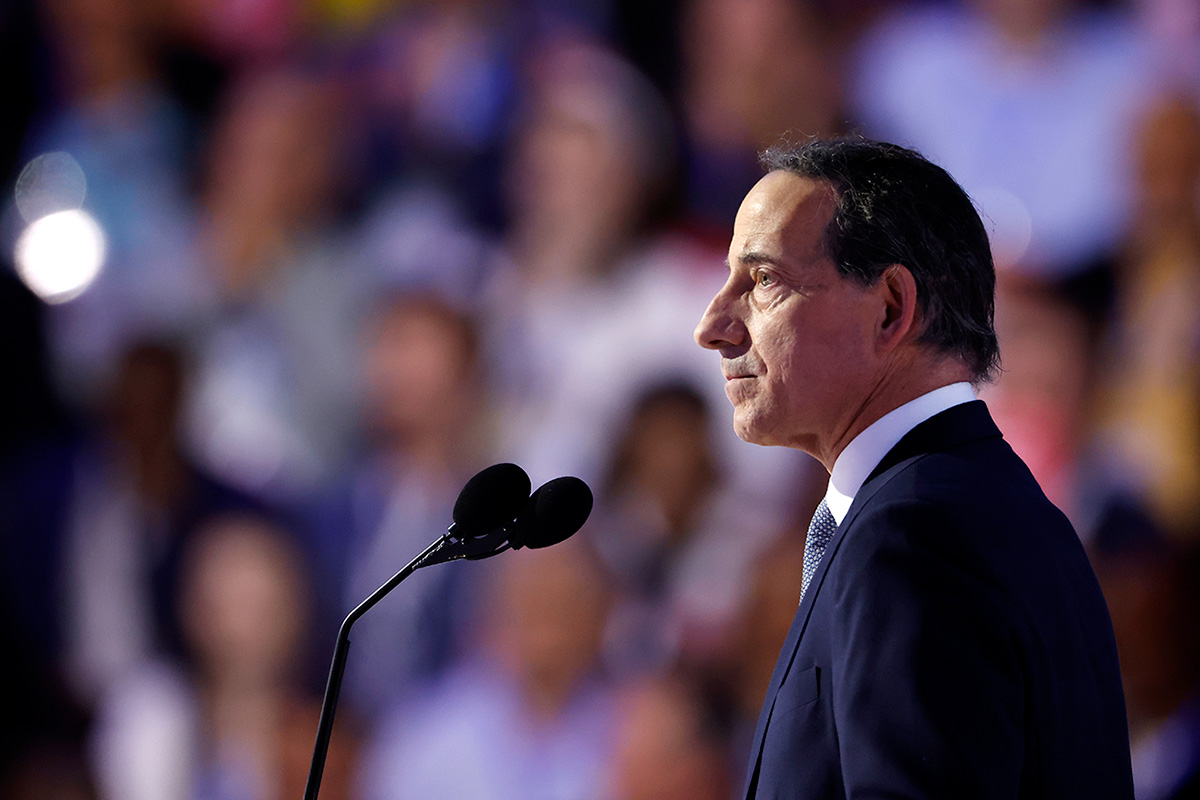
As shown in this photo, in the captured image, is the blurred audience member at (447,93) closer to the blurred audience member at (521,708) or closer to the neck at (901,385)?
the blurred audience member at (521,708)

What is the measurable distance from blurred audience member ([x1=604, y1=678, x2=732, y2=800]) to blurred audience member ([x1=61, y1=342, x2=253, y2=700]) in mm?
1385

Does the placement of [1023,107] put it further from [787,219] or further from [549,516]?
[549,516]

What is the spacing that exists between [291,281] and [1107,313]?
2361 mm

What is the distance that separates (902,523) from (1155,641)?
195cm

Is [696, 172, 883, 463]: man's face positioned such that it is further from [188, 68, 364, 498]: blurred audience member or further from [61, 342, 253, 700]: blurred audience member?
[61, 342, 253, 700]: blurred audience member

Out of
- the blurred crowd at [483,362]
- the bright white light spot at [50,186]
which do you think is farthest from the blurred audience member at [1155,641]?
the bright white light spot at [50,186]

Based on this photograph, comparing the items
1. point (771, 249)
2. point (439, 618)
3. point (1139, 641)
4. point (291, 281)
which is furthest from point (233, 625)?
point (771, 249)

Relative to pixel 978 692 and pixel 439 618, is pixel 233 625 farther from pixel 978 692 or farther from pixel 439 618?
pixel 978 692

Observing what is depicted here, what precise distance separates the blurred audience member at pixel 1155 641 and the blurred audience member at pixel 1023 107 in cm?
66

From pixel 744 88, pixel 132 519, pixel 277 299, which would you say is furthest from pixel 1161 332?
pixel 132 519

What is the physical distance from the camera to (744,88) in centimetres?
320

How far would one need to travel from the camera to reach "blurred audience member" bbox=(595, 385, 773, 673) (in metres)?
3.03

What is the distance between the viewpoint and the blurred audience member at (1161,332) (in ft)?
8.67

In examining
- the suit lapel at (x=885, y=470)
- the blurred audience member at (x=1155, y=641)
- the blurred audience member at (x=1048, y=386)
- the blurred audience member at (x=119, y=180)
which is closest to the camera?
the suit lapel at (x=885, y=470)
